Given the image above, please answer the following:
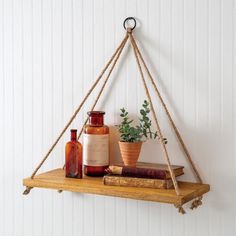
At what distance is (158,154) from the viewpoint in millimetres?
1532

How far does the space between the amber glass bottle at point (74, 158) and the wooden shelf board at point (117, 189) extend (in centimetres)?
2

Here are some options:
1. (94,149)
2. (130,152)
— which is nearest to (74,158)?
(94,149)

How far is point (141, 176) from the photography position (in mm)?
1394

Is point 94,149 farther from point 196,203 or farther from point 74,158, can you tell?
point 196,203

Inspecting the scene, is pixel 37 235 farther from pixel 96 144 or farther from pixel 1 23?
pixel 1 23

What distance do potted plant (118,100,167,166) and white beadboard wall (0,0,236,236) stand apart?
0.18 ft

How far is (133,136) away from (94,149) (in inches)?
5.1

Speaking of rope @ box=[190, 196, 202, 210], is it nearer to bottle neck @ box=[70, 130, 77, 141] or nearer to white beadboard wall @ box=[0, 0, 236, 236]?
white beadboard wall @ box=[0, 0, 236, 236]

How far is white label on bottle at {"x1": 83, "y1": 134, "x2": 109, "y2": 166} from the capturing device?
1.51 meters

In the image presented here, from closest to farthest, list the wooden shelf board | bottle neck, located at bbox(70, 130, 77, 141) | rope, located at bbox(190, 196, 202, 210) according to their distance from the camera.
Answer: the wooden shelf board < rope, located at bbox(190, 196, 202, 210) < bottle neck, located at bbox(70, 130, 77, 141)

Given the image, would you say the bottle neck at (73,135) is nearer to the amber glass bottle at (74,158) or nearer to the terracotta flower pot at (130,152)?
the amber glass bottle at (74,158)

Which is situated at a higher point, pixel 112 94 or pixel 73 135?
pixel 112 94

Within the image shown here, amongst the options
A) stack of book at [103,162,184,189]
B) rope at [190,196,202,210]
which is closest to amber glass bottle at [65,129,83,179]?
stack of book at [103,162,184,189]

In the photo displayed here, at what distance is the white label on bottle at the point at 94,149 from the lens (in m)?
1.51
